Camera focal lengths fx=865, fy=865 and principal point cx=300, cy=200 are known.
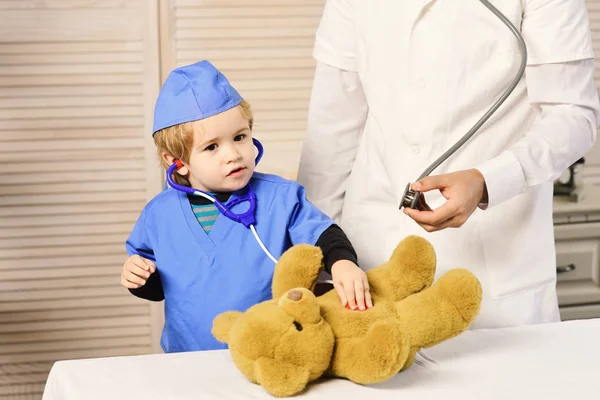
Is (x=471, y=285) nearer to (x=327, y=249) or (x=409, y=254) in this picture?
(x=409, y=254)

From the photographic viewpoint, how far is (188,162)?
1.39 meters

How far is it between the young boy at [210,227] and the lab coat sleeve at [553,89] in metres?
0.31

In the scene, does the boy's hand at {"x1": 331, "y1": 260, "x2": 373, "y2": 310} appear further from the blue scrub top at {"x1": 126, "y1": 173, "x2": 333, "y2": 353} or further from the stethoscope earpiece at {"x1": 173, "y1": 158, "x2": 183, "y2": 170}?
the stethoscope earpiece at {"x1": 173, "y1": 158, "x2": 183, "y2": 170}

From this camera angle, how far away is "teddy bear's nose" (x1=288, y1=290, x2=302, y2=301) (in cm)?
106

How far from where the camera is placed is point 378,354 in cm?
102

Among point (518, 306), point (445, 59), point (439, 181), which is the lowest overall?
point (518, 306)

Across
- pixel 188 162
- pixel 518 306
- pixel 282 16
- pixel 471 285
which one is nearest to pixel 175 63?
pixel 282 16

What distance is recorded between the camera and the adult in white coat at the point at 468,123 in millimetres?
1351

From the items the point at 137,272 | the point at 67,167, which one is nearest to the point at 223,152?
the point at 137,272

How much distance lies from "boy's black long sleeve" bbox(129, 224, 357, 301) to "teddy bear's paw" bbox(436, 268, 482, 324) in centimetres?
21

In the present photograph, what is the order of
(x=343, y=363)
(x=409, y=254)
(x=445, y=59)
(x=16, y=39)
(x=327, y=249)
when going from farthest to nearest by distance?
(x=16, y=39) < (x=445, y=59) < (x=327, y=249) < (x=409, y=254) < (x=343, y=363)

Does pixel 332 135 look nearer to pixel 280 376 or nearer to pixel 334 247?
pixel 334 247

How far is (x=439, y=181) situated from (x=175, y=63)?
1610mm

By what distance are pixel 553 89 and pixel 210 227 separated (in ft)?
1.92
